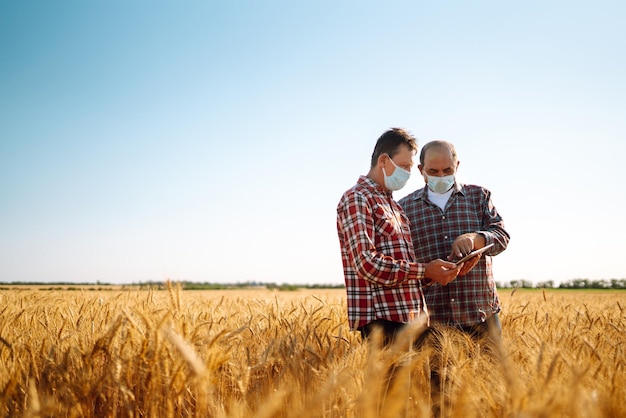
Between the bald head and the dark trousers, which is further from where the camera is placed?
the bald head

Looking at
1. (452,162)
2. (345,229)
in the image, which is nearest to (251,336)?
(345,229)

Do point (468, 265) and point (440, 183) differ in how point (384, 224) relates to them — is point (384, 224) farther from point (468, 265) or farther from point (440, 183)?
point (440, 183)

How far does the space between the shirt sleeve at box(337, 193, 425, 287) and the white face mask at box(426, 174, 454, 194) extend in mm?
835

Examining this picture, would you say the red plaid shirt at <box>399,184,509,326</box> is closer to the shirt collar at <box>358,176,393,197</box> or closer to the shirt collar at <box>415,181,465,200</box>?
the shirt collar at <box>415,181,465,200</box>

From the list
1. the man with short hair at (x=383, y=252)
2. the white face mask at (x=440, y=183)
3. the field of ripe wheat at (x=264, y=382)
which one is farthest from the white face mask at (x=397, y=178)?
the field of ripe wheat at (x=264, y=382)

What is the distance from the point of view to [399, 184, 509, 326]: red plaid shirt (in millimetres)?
2828

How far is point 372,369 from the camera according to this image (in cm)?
126

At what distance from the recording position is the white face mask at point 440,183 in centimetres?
297

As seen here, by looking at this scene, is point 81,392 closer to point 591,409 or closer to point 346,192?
point 346,192

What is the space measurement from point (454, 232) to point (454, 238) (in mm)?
43

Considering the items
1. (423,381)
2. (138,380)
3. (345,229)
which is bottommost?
(423,381)

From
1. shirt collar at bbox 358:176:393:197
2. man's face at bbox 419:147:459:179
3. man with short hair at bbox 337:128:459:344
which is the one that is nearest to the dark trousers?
man with short hair at bbox 337:128:459:344

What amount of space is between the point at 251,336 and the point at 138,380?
146 centimetres

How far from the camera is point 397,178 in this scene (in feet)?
8.07
